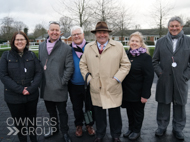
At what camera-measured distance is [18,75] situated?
8.91 feet

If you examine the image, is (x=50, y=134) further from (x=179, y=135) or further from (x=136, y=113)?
(x=179, y=135)

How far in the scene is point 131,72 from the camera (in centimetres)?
298

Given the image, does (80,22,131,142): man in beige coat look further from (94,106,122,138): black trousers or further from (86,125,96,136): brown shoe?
(86,125,96,136): brown shoe

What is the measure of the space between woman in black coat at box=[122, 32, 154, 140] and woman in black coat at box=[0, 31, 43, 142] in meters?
1.63

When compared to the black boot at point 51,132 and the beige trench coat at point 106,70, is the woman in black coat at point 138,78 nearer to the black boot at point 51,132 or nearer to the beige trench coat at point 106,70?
the beige trench coat at point 106,70

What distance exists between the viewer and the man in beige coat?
2.84 metres

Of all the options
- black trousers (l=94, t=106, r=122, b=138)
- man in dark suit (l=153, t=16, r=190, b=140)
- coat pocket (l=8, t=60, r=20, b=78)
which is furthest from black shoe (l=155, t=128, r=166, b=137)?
coat pocket (l=8, t=60, r=20, b=78)

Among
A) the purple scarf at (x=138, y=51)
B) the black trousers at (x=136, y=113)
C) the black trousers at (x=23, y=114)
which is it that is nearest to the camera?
the black trousers at (x=23, y=114)

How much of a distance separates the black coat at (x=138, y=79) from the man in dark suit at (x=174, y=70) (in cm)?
42

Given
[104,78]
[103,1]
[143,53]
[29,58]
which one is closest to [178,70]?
[143,53]

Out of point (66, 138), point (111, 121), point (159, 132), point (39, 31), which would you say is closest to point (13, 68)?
point (66, 138)

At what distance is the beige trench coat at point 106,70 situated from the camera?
284 cm

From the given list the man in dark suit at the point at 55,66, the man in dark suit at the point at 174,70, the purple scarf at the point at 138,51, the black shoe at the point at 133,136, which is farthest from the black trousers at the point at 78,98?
the man in dark suit at the point at 174,70

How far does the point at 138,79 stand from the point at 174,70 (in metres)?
0.70
